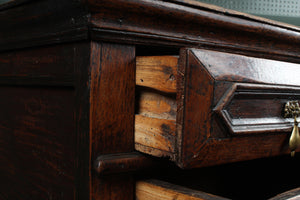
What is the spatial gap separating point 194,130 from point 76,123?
0.69 ft

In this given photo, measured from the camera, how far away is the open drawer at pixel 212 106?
17.3 inches

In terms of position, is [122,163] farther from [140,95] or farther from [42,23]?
[42,23]

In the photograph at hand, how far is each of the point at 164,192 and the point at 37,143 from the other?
30cm

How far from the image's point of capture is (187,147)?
440 mm

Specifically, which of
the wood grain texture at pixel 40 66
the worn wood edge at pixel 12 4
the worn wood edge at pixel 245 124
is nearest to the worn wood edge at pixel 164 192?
the worn wood edge at pixel 245 124

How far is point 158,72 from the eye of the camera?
49 cm

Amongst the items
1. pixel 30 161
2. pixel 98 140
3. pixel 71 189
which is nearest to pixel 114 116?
pixel 98 140

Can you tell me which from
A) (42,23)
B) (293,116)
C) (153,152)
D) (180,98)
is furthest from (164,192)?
(42,23)

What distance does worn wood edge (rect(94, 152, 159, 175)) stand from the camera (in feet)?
1.60

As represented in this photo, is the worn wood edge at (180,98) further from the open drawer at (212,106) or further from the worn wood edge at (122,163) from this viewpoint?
the worn wood edge at (122,163)

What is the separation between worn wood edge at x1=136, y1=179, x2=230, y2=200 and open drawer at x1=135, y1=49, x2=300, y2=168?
58 millimetres

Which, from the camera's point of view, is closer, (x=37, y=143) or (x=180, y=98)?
(x=180, y=98)

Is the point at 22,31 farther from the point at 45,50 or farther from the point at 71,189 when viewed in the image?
the point at 71,189

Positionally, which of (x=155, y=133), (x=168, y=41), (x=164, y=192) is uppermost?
(x=168, y=41)
